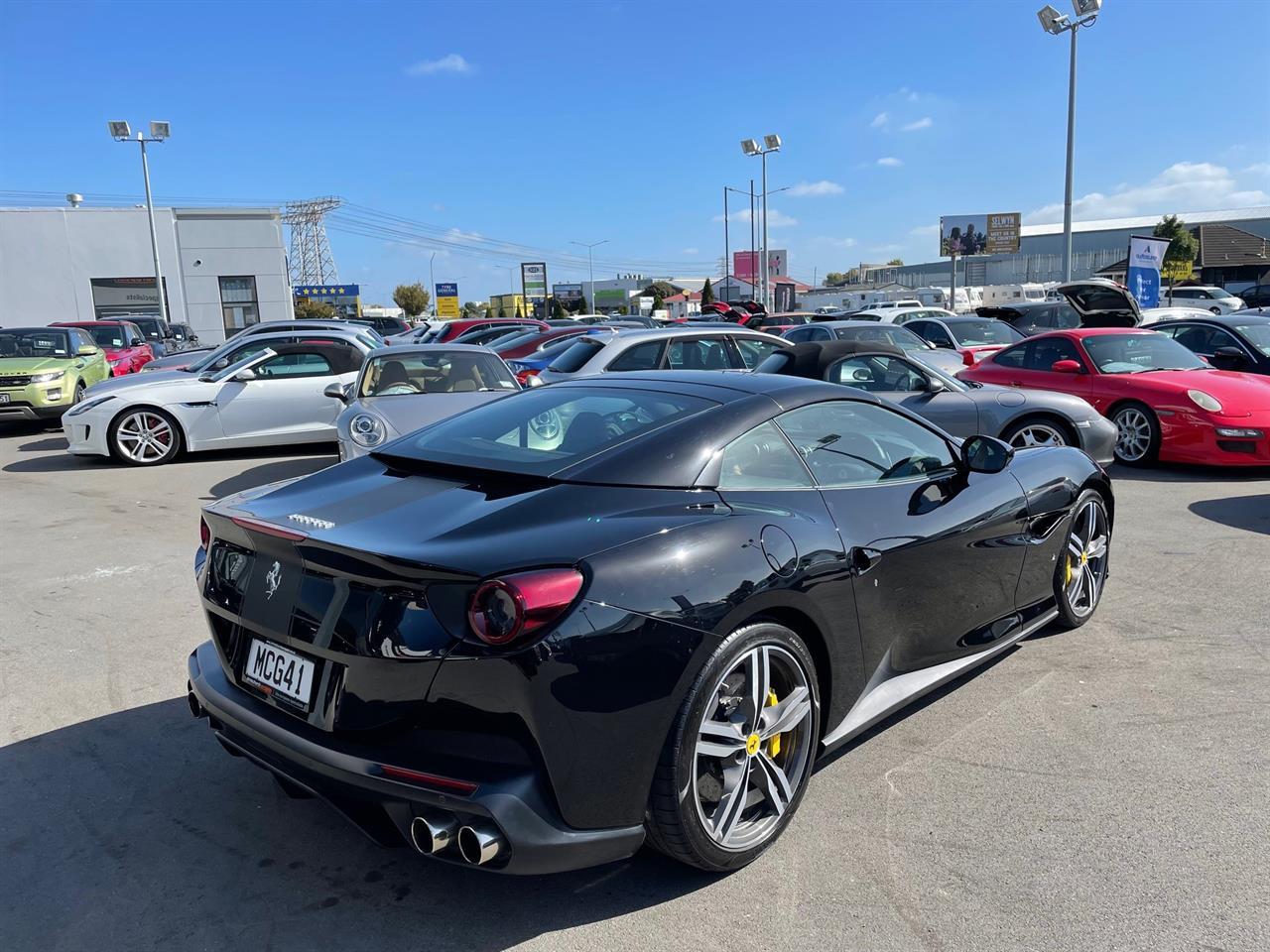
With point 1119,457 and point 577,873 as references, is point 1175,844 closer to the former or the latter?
point 577,873

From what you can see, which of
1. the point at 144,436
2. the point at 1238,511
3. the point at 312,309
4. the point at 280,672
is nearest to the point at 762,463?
the point at 280,672

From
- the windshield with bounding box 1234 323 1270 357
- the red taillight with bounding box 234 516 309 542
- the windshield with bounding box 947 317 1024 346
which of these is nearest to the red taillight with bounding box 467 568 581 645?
the red taillight with bounding box 234 516 309 542

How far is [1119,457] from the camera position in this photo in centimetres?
966

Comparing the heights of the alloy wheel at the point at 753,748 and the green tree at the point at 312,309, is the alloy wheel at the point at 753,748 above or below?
below

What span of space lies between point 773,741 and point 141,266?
48.9 meters

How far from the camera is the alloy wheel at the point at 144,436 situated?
10.8m

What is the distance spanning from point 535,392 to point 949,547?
6.00ft

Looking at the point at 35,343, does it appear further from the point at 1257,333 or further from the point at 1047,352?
the point at 1257,333

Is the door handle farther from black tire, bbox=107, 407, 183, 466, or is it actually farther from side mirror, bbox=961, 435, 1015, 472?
black tire, bbox=107, 407, 183, 466

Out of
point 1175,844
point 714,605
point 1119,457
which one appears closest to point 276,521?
point 714,605

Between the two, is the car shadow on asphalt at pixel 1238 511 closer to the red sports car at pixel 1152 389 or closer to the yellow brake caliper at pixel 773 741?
the red sports car at pixel 1152 389

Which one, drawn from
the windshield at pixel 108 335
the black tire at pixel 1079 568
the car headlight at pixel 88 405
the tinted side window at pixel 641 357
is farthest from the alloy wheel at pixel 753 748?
the windshield at pixel 108 335

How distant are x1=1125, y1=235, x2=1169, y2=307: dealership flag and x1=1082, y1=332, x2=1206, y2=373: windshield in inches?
537

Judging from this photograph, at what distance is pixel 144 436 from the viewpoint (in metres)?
10.8
